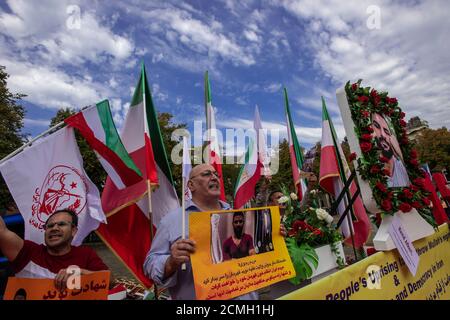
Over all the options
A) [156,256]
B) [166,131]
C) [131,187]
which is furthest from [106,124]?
[166,131]

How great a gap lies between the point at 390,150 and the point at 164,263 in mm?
2940

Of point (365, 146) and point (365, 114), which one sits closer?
point (365, 146)

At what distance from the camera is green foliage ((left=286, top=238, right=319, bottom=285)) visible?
3207 millimetres

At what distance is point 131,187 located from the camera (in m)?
4.05

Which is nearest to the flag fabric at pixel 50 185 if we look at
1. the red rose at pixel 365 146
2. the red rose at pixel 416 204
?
the red rose at pixel 365 146

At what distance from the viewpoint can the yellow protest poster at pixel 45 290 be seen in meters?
1.82

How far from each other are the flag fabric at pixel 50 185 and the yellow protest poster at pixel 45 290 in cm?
98

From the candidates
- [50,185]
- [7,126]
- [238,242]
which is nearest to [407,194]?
[238,242]

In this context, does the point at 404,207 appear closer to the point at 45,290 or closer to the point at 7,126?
the point at 45,290

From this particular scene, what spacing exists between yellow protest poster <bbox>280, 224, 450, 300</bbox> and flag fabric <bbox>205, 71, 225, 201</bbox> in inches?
154

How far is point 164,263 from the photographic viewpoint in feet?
6.45
